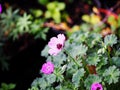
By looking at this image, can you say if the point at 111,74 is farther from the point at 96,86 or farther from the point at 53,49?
the point at 53,49

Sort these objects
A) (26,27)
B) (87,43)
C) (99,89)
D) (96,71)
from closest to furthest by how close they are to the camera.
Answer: (99,89), (96,71), (87,43), (26,27)

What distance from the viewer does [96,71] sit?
215 cm

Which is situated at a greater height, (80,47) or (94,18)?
(94,18)

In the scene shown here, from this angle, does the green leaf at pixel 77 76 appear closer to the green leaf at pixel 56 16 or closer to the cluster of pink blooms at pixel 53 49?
the cluster of pink blooms at pixel 53 49

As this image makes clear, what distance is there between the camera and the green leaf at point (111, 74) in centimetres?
201

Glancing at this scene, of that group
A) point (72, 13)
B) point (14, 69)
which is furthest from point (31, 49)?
point (72, 13)

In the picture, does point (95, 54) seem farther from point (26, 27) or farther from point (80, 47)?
point (26, 27)

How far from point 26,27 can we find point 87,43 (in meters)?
1.09

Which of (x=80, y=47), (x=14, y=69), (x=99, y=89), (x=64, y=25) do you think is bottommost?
(x=99, y=89)

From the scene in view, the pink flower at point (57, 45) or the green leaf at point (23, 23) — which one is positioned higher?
the green leaf at point (23, 23)

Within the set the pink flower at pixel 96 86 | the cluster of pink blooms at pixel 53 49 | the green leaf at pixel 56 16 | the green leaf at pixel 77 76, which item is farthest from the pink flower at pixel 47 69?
the green leaf at pixel 56 16

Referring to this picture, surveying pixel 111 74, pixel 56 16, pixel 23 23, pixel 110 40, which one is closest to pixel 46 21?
pixel 56 16

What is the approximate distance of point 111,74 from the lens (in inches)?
79.9

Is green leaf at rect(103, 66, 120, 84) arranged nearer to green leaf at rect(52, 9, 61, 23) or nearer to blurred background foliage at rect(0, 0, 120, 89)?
blurred background foliage at rect(0, 0, 120, 89)
